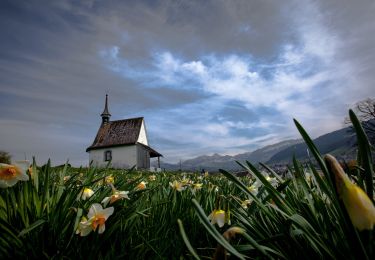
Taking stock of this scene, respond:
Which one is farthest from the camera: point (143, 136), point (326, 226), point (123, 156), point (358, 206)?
point (143, 136)

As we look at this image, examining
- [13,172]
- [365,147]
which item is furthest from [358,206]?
[13,172]

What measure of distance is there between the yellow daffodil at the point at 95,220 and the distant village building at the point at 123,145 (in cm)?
4892

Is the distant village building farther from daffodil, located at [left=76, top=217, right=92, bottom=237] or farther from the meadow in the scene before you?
daffodil, located at [left=76, top=217, right=92, bottom=237]

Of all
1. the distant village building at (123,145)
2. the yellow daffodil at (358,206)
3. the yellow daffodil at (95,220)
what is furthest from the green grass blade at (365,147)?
the distant village building at (123,145)

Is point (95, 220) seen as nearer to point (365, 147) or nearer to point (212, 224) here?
point (212, 224)

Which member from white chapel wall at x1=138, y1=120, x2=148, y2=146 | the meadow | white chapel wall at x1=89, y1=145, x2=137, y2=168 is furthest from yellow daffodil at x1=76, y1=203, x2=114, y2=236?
white chapel wall at x1=138, y1=120, x2=148, y2=146

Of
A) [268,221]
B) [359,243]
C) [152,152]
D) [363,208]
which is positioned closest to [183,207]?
[268,221]

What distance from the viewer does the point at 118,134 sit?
2095 inches

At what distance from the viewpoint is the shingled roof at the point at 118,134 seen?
169 ft

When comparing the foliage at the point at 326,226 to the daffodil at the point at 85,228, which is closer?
the foliage at the point at 326,226

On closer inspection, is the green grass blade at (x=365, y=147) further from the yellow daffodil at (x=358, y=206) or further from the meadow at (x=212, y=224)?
the yellow daffodil at (x=358, y=206)

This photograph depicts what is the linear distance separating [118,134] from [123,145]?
105 inches

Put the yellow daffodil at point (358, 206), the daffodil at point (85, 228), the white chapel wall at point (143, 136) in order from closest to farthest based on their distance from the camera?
1. the yellow daffodil at point (358, 206)
2. the daffodil at point (85, 228)
3. the white chapel wall at point (143, 136)

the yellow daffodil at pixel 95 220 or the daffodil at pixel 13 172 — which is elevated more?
the daffodil at pixel 13 172
